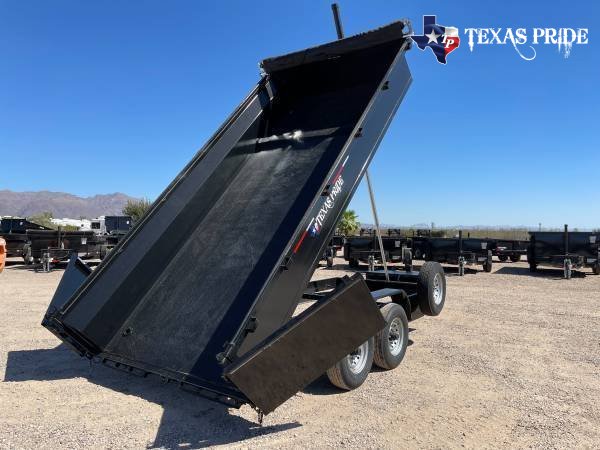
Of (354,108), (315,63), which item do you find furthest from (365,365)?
(315,63)

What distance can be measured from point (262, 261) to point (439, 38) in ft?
13.7

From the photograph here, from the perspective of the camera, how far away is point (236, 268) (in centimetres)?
451

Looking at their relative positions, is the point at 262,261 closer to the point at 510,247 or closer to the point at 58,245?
the point at 58,245

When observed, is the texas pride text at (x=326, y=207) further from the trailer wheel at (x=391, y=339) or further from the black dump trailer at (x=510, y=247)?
the black dump trailer at (x=510, y=247)

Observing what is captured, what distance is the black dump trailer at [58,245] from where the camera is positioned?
16453 mm

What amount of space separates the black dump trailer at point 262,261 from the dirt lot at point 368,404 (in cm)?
34

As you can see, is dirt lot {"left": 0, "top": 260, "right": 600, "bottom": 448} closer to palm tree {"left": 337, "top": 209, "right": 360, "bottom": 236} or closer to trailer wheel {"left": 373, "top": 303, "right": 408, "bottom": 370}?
trailer wheel {"left": 373, "top": 303, "right": 408, "bottom": 370}

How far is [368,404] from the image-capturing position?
13.5 feet

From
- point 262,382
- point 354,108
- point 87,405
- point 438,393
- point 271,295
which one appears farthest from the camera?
point 354,108

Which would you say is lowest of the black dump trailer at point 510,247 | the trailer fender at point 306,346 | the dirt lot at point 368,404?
the dirt lot at point 368,404

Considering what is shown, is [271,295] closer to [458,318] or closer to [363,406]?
→ [363,406]

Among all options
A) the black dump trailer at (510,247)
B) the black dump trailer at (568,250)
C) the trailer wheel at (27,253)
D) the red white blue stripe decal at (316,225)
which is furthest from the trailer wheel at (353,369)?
the black dump trailer at (510,247)

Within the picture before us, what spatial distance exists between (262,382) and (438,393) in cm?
219

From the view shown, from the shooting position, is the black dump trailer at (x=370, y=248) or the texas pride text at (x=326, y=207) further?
the black dump trailer at (x=370, y=248)
